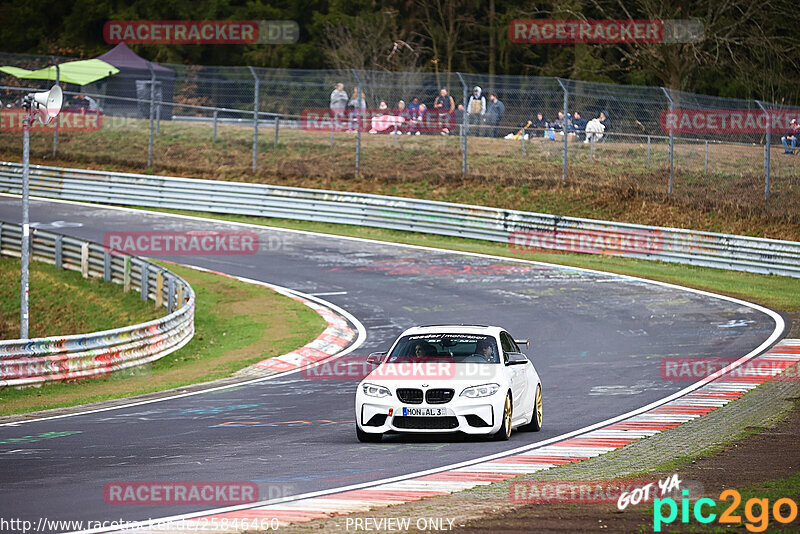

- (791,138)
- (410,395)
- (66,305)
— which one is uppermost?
(791,138)

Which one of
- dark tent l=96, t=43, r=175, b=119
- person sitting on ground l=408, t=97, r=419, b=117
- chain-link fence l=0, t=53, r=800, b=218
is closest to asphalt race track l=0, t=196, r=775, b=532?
chain-link fence l=0, t=53, r=800, b=218

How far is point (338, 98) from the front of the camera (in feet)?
121

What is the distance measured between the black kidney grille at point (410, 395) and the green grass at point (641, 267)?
35.9 ft

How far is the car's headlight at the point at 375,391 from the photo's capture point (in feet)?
38.3

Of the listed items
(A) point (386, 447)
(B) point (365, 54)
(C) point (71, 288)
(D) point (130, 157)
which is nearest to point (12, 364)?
(A) point (386, 447)

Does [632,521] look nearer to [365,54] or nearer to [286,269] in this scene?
[286,269]

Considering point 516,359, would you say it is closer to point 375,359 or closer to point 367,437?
point 375,359

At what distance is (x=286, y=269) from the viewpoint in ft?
Answer: 91.7

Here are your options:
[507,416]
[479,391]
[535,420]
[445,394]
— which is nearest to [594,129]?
[535,420]

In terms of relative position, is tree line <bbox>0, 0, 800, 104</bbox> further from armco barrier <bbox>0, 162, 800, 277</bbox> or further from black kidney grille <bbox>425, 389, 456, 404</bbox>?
black kidney grille <bbox>425, 389, 456, 404</bbox>

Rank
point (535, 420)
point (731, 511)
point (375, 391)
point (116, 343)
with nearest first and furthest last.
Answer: point (731, 511)
point (375, 391)
point (535, 420)
point (116, 343)

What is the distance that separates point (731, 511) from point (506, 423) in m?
4.24

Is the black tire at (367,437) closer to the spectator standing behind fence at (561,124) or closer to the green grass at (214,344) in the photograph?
the green grass at (214,344)

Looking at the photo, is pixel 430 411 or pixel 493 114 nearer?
pixel 430 411
